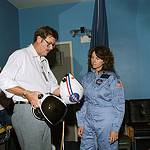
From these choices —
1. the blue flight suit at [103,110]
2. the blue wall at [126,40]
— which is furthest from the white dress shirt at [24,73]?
the blue wall at [126,40]

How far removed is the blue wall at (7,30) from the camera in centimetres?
352

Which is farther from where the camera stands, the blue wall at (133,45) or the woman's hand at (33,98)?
the blue wall at (133,45)

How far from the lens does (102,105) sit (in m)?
2.07

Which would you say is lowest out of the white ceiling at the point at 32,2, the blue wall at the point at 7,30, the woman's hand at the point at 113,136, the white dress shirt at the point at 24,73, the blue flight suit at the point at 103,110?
the woman's hand at the point at 113,136

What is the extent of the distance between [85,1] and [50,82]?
2407mm

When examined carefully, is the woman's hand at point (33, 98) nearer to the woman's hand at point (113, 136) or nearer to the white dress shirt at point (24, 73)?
the white dress shirt at point (24, 73)

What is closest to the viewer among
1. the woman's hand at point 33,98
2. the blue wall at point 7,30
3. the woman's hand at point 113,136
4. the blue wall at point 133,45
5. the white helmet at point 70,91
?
the woman's hand at point 33,98

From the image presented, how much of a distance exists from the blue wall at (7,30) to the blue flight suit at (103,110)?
185 cm

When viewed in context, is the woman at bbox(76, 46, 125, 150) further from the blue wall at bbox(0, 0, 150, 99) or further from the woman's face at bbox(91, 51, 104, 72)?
the blue wall at bbox(0, 0, 150, 99)

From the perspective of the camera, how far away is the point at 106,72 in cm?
215

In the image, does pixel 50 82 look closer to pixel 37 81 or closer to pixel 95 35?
pixel 37 81

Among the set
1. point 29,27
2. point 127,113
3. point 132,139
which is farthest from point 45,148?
point 29,27

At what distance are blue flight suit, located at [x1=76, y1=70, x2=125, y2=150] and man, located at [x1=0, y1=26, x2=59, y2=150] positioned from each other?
17.0 inches

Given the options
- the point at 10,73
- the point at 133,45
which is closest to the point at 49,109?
the point at 10,73
